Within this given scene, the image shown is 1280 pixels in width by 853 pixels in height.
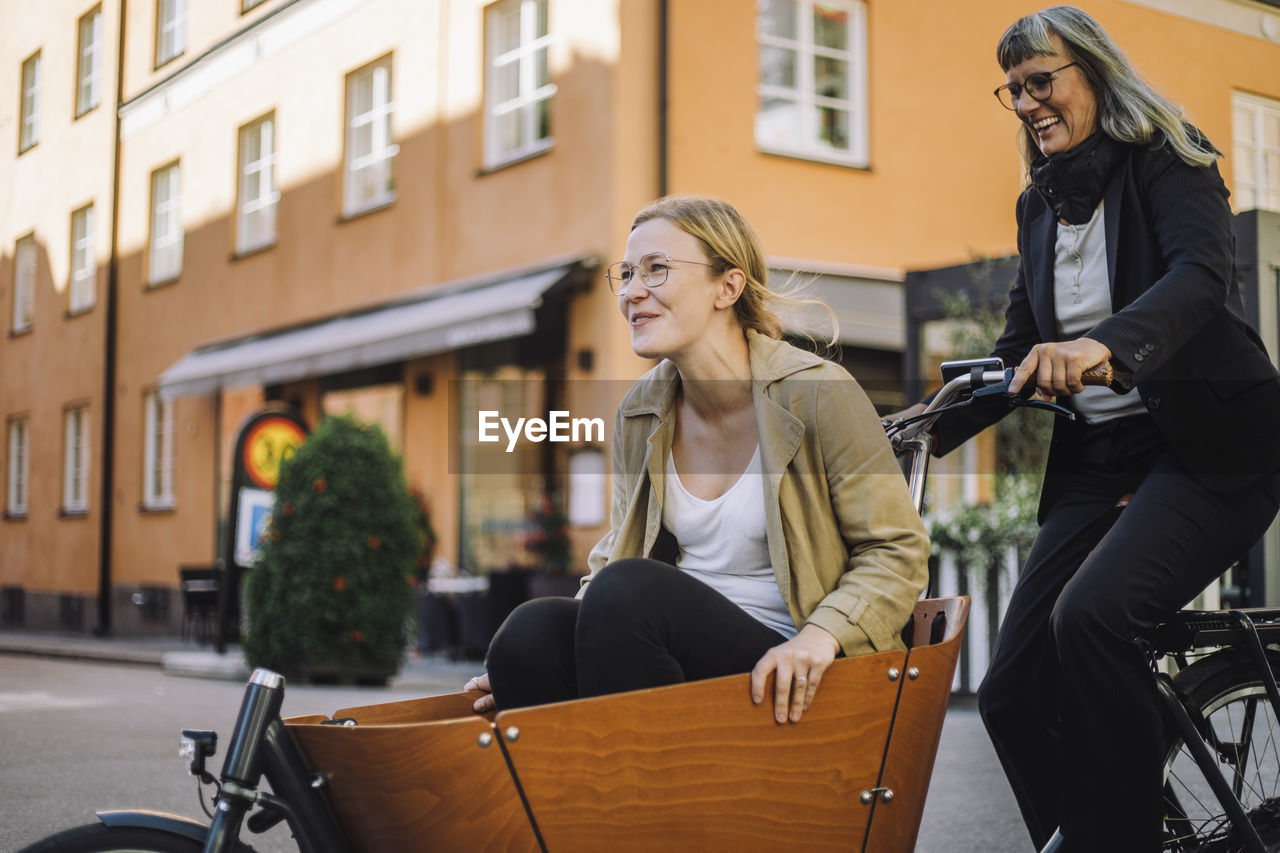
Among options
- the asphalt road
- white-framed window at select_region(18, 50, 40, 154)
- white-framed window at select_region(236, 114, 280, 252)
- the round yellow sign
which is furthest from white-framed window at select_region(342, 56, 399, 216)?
white-framed window at select_region(18, 50, 40, 154)

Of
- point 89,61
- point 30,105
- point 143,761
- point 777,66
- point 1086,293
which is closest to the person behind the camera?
point 1086,293

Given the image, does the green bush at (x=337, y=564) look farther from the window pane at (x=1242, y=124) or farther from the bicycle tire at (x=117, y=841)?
the bicycle tire at (x=117, y=841)

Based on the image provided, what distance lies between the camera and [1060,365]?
245cm

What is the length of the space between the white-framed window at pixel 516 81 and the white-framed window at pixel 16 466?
14501mm

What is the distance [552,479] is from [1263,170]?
6551mm

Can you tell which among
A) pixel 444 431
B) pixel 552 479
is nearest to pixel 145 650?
pixel 444 431

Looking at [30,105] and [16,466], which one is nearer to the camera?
[30,105]

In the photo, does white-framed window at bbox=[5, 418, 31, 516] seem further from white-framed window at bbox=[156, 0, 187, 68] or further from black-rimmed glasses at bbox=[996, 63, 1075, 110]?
black-rimmed glasses at bbox=[996, 63, 1075, 110]

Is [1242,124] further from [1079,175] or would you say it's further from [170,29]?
[170,29]

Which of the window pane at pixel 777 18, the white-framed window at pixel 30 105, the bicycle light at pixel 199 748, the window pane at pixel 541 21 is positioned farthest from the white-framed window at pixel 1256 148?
the white-framed window at pixel 30 105

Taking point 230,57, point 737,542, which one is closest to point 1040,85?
point 737,542

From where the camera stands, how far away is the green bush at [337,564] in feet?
34.2

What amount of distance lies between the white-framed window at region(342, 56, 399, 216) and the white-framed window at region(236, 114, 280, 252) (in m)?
1.93

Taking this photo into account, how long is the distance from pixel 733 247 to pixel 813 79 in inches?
460
